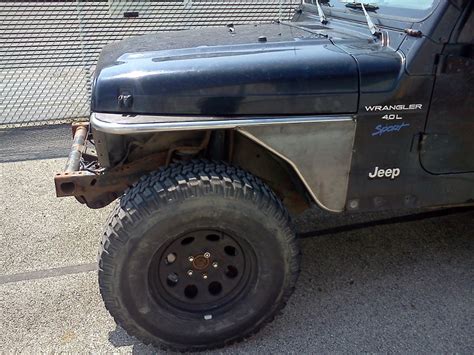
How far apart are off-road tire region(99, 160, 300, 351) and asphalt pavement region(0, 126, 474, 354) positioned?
207 millimetres

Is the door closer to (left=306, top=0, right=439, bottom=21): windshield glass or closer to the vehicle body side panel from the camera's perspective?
(left=306, top=0, right=439, bottom=21): windshield glass

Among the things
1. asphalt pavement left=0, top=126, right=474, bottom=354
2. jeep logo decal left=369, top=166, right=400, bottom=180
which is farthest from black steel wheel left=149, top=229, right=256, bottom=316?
jeep logo decal left=369, top=166, right=400, bottom=180

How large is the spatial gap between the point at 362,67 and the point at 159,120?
3.27 ft

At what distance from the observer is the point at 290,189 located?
260 centimetres

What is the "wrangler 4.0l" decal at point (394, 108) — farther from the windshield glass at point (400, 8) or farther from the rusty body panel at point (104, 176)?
the rusty body panel at point (104, 176)

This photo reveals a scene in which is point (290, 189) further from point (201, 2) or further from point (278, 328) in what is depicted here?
point (201, 2)

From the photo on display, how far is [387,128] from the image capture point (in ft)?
7.36

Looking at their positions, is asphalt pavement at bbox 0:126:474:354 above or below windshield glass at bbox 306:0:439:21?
below

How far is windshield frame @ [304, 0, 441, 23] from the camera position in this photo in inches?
90.0

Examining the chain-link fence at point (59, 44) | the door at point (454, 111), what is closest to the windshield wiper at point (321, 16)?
the door at point (454, 111)

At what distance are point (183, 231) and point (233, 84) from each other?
0.73 m

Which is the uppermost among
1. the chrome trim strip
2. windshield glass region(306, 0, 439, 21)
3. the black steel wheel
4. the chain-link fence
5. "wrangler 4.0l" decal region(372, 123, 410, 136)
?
windshield glass region(306, 0, 439, 21)

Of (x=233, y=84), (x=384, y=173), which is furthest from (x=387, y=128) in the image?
(x=233, y=84)

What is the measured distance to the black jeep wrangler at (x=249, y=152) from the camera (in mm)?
2105
